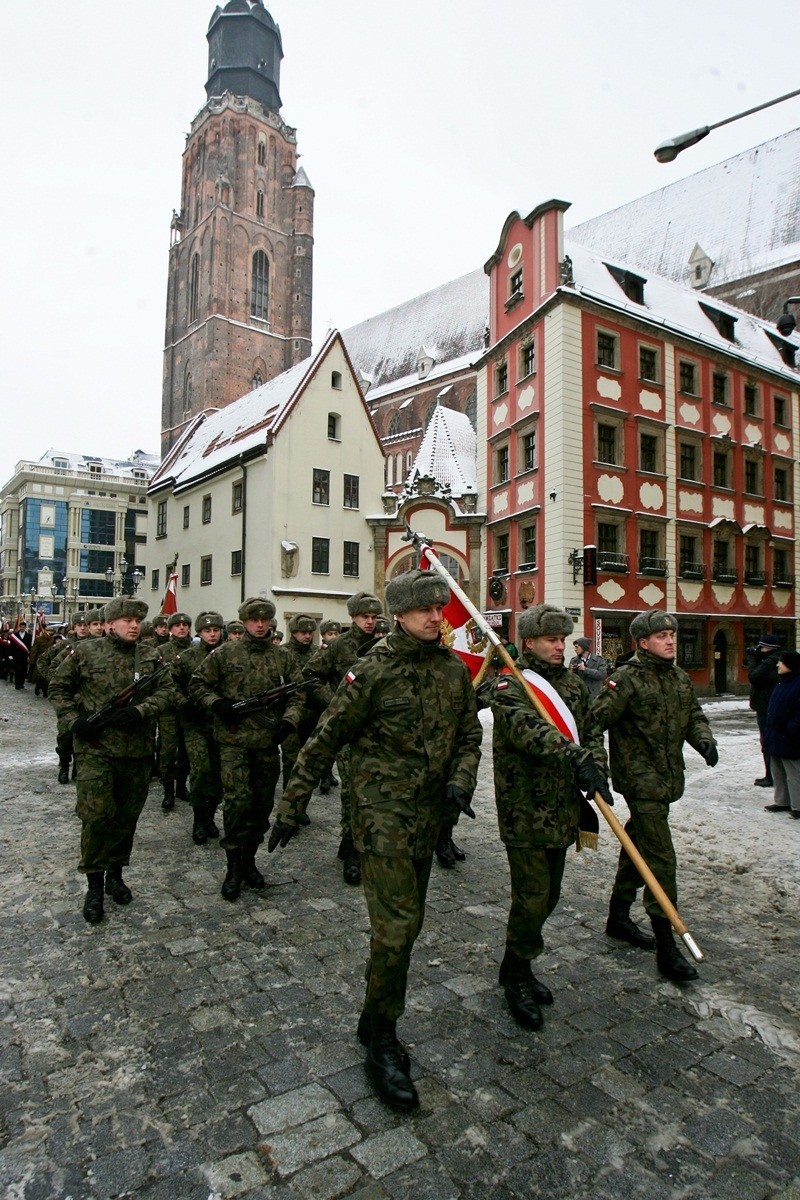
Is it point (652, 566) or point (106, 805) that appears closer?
point (106, 805)

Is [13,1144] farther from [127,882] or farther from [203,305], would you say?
[203,305]

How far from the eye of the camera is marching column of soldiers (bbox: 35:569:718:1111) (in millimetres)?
3248

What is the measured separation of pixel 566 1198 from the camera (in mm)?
2451

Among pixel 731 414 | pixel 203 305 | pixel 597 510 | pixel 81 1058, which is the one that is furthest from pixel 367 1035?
pixel 203 305

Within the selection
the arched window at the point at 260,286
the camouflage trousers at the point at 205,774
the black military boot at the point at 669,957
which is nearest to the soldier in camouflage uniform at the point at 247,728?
the camouflage trousers at the point at 205,774

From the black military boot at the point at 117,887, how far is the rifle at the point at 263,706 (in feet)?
4.42

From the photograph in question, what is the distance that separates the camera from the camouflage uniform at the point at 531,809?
365 centimetres

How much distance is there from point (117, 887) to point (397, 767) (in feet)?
10.0

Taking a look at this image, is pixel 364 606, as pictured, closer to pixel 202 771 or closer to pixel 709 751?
pixel 202 771

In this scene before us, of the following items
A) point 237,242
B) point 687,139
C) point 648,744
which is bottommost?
point 648,744

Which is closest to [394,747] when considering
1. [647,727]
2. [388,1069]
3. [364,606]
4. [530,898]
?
[530,898]

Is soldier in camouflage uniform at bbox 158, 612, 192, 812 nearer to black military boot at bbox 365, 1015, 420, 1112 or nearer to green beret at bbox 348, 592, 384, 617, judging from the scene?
green beret at bbox 348, 592, 384, 617

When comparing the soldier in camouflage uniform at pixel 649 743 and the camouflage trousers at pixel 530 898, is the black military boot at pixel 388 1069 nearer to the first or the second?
the camouflage trousers at pixel 530 898

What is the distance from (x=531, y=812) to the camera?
3.72 meters
